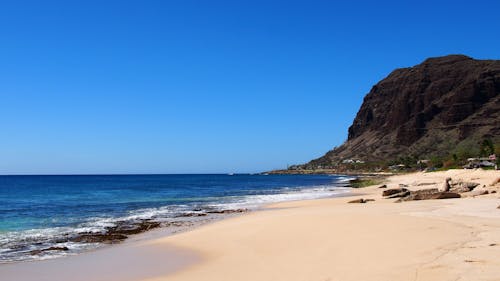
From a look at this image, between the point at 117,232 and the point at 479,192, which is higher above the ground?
the point at 479,192

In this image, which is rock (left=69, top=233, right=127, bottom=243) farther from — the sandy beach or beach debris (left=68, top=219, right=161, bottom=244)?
the sandy beach

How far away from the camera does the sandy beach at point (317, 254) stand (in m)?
9.77

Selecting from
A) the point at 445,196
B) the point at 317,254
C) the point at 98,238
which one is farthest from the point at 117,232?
the point at 445,196

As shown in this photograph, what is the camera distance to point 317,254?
12352 millimetres

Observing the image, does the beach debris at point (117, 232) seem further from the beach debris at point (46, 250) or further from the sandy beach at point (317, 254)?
the beach debris at point (46, 250)

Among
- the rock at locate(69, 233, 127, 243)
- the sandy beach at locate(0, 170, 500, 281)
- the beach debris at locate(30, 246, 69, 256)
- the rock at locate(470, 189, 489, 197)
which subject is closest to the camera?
the sandy beach at locate(0, 170, 500, 281)

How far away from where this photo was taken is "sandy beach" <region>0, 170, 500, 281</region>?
9766mm

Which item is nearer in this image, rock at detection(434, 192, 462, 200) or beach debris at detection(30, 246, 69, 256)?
beach debris at detection(30, 246, 69, 256)

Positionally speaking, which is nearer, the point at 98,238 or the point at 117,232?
the point at 98,238

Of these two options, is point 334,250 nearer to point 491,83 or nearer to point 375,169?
point 375,169

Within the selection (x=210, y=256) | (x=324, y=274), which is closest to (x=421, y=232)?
(x=324, y=274)

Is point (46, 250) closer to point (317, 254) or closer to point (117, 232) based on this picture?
point (117, 232)

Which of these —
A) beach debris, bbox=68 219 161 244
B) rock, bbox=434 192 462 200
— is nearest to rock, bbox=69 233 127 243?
beach debris, bbox=68 219 161 244

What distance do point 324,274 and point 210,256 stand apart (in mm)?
5238
